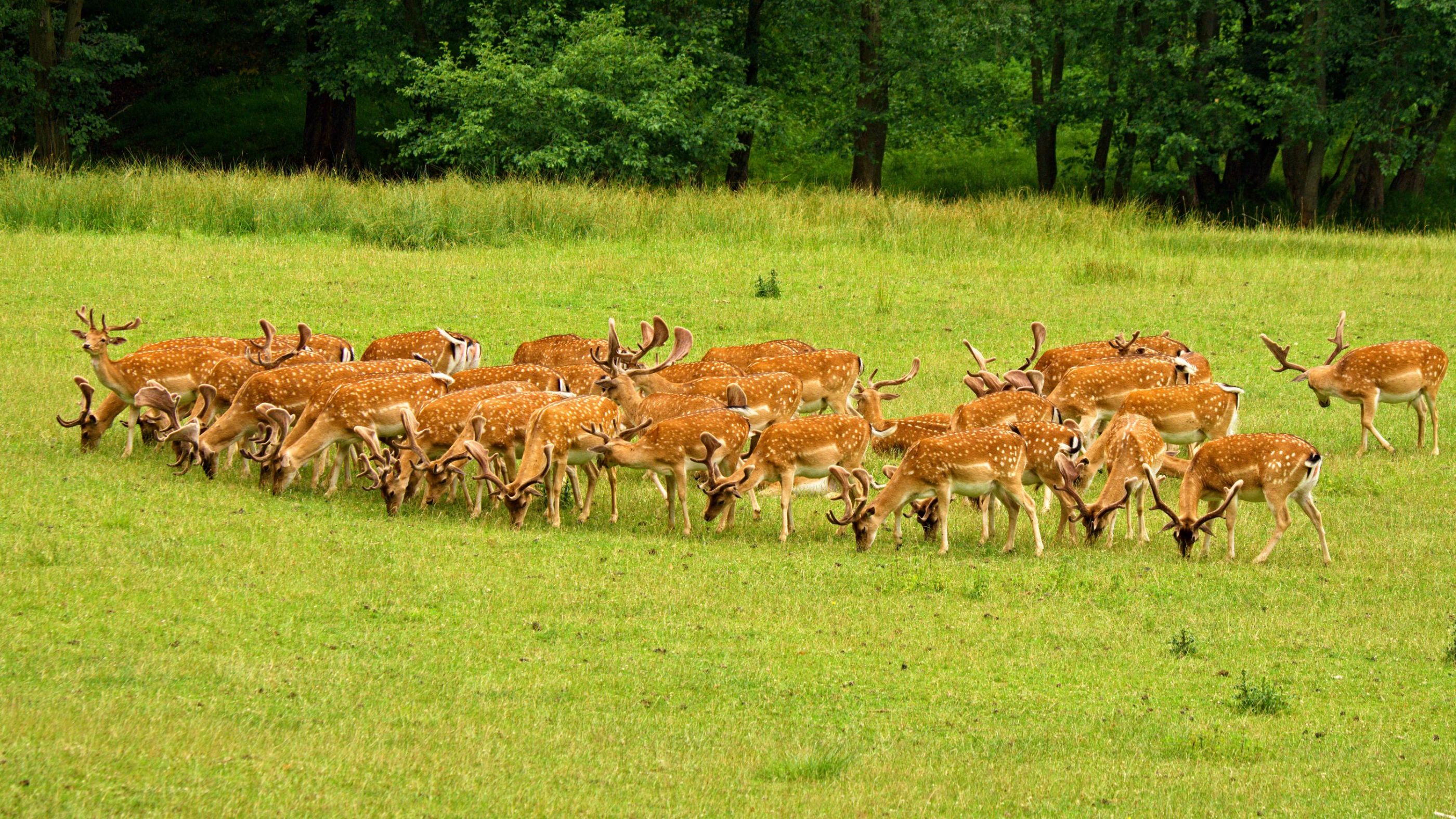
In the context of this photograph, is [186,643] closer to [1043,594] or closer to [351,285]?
[1043,594]

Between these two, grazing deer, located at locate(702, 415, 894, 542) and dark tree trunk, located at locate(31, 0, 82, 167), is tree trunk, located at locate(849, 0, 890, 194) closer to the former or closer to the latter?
dark tree trunk, located at locate(31, 0, 82, 167)

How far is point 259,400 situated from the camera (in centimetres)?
1268

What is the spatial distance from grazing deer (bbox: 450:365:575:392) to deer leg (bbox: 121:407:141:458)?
2781 mm

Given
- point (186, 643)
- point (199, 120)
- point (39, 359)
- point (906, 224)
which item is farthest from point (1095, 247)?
point (199, 120)

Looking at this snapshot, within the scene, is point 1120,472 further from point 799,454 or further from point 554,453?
point 554,453

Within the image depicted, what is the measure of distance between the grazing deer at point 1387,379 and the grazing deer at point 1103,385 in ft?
5.93

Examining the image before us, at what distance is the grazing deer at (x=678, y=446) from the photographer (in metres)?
11.8

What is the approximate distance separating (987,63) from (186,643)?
4185 cm

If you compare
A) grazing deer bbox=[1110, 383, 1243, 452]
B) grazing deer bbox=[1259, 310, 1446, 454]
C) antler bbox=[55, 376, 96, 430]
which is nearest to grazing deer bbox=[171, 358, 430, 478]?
antler bbox=[55, 376, 96, 430]

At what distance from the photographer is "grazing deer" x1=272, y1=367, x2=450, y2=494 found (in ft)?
39.0

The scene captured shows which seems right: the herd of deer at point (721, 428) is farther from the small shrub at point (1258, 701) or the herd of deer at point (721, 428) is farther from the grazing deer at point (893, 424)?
the small shrub at point (1258, 701)

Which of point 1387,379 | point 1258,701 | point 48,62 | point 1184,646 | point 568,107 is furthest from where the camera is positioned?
point 48,62

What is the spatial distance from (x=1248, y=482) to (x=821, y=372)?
456 cm

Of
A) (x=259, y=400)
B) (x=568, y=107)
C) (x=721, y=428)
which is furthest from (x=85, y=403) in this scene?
(x=568, y=107)
